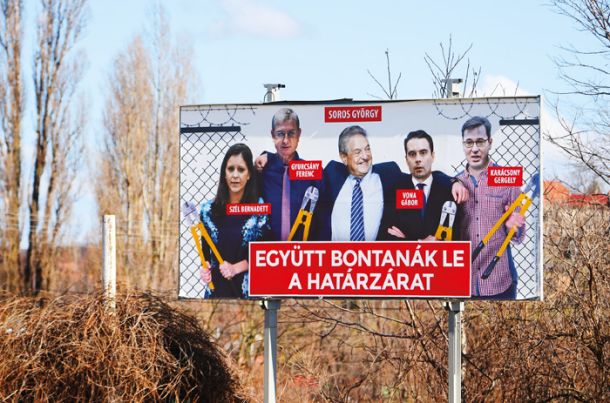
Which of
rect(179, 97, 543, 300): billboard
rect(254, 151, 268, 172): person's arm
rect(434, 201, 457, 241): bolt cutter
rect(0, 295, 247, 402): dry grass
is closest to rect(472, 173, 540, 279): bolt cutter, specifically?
rect(179, 97, 543, 300): billboard

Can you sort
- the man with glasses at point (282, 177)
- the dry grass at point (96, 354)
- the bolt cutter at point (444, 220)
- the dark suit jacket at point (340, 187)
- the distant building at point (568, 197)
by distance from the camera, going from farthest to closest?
the distant building at point (568, 197), the dry grass at point (96, 354), the man with glasses at point (282, 177), the dark suit jacket at point (340, 187), the bolt cutter at point (444, 220)

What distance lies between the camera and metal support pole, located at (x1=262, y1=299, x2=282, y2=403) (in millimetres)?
10258

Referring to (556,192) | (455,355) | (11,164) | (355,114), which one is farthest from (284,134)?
(11,164)

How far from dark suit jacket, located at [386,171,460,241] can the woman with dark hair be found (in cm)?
138

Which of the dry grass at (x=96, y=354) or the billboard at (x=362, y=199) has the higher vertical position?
the billboard at (x=362, y=199)

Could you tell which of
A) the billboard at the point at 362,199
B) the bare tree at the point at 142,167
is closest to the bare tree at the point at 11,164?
the bare tree at the point at 142,167

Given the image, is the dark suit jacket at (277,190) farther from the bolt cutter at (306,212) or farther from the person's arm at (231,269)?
the person's arm at (231,269)

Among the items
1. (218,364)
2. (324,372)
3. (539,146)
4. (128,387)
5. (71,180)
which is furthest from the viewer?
(71,180)

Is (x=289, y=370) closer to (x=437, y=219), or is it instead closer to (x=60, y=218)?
(x=437, y=219)

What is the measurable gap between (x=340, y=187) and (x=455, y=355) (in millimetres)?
1954

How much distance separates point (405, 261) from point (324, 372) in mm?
4117

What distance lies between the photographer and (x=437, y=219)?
9.88 meters

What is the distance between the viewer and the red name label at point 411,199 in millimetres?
9930

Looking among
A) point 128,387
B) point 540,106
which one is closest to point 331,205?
point 540,106
